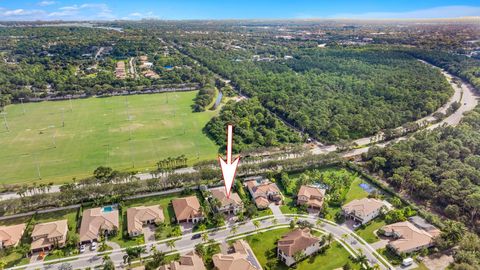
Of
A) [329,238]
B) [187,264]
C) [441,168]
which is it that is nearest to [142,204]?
[187,264]

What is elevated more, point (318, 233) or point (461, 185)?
point (461, 185)

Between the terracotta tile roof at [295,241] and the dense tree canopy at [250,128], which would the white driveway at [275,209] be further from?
the dense tree canopy at [250,128]

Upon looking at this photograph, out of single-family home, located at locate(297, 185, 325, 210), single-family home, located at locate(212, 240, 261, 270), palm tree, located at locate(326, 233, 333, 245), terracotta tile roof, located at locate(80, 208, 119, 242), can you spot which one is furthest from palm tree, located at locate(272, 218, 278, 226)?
terracotta tile roof, located at locate(80, 208, 119, 242)

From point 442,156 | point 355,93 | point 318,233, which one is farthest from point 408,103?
point 318,233

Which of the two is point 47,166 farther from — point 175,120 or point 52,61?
point 52,61

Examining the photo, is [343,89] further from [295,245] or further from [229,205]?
[295,245]

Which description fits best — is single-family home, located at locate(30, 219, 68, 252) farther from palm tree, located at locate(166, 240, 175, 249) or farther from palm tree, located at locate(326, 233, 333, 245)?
palm tree, located at locate(326, 233, 333, 245)
